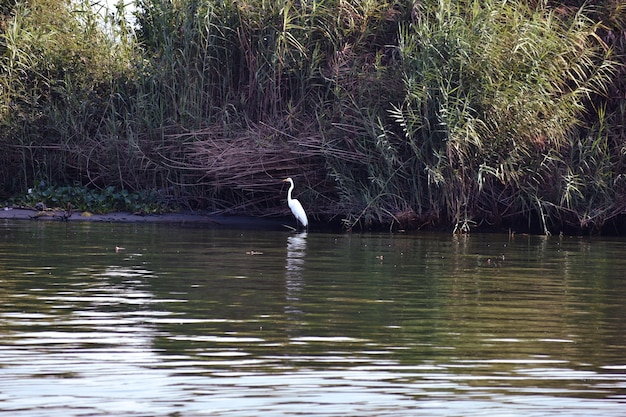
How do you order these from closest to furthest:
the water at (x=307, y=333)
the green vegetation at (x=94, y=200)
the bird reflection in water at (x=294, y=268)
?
the water at (x=307, y=333), the bird reflection in water at (x=294, y=268), the green vegetation at (x=94, y=200)

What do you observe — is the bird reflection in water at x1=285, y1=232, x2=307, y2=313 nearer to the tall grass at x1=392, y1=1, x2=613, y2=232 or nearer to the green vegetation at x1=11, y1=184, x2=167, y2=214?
the tall grass at x1=392, y1=1, x2=613, y2=232

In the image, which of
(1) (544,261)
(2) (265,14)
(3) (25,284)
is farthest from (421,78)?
(3) (25,284)

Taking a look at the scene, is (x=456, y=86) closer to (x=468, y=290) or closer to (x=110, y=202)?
(x=110, y=202)

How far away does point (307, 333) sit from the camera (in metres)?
6.18

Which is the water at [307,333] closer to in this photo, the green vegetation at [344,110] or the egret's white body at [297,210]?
the green vegetation at [344,110]

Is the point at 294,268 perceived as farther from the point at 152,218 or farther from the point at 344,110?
the point at 152,218

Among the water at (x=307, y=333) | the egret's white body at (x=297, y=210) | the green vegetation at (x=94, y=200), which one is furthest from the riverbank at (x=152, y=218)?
the water at (x=307, y=333)

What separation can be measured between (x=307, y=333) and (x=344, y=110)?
970cm

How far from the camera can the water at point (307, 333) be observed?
449 centimetres

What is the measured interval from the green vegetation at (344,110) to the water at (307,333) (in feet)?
10.9

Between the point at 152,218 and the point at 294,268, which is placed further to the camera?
the point at 152,218

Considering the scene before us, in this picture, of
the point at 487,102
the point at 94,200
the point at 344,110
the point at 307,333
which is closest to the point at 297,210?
the point at 344,110

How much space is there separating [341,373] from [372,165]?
10401mm

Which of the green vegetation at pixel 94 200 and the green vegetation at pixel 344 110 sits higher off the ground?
the green vegetation at pixel 344 110
